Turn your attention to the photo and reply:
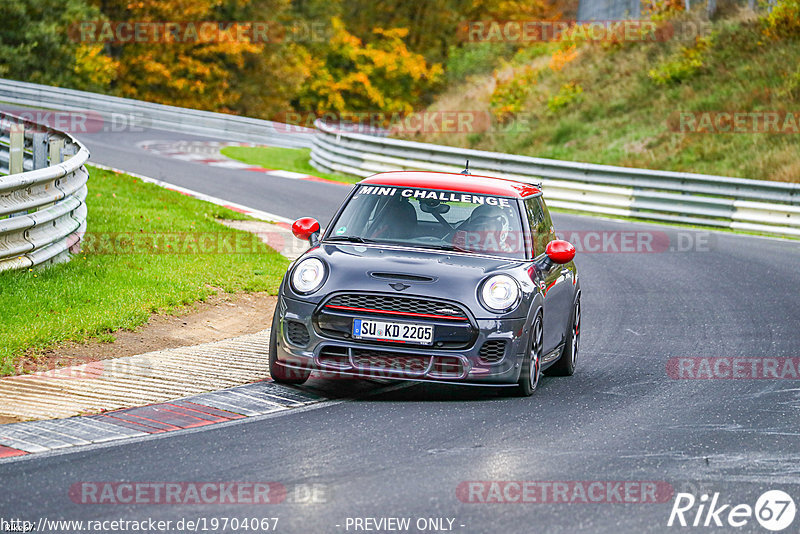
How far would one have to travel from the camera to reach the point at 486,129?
3484 centimetres

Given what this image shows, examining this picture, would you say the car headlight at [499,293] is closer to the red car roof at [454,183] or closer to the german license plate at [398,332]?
the german license plate at [398,332]

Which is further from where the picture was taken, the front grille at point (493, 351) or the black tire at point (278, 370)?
the black tire at point (278, 370)

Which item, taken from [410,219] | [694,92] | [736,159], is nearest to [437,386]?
[410,219]

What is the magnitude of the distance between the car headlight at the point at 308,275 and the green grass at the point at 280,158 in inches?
676

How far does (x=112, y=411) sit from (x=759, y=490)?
3912mm

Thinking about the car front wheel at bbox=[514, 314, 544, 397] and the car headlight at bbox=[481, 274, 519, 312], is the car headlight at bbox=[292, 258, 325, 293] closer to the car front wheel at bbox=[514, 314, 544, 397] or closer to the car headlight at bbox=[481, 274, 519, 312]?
the car headlight at bbox=[481, 274, 519, 312]

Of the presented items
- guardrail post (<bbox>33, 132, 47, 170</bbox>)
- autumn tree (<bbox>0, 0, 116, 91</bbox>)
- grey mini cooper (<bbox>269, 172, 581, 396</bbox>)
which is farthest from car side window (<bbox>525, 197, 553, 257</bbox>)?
autumn tree (<bbox>0, 0, 116, 91</bbox>)

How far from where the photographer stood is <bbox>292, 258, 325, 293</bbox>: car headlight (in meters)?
7.87

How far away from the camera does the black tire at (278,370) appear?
8008 millimetres

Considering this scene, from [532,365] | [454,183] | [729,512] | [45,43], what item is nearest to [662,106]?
[454,183]

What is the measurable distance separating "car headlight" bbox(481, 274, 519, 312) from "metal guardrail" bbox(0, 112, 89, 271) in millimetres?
4655

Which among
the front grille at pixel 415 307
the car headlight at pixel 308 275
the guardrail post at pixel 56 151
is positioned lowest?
the front grille at pixel 415 307

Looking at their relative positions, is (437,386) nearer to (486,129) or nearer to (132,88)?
(486,129)

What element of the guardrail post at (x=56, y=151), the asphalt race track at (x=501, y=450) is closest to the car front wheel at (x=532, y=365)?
the asphalt race track at (x=501, y=450)
